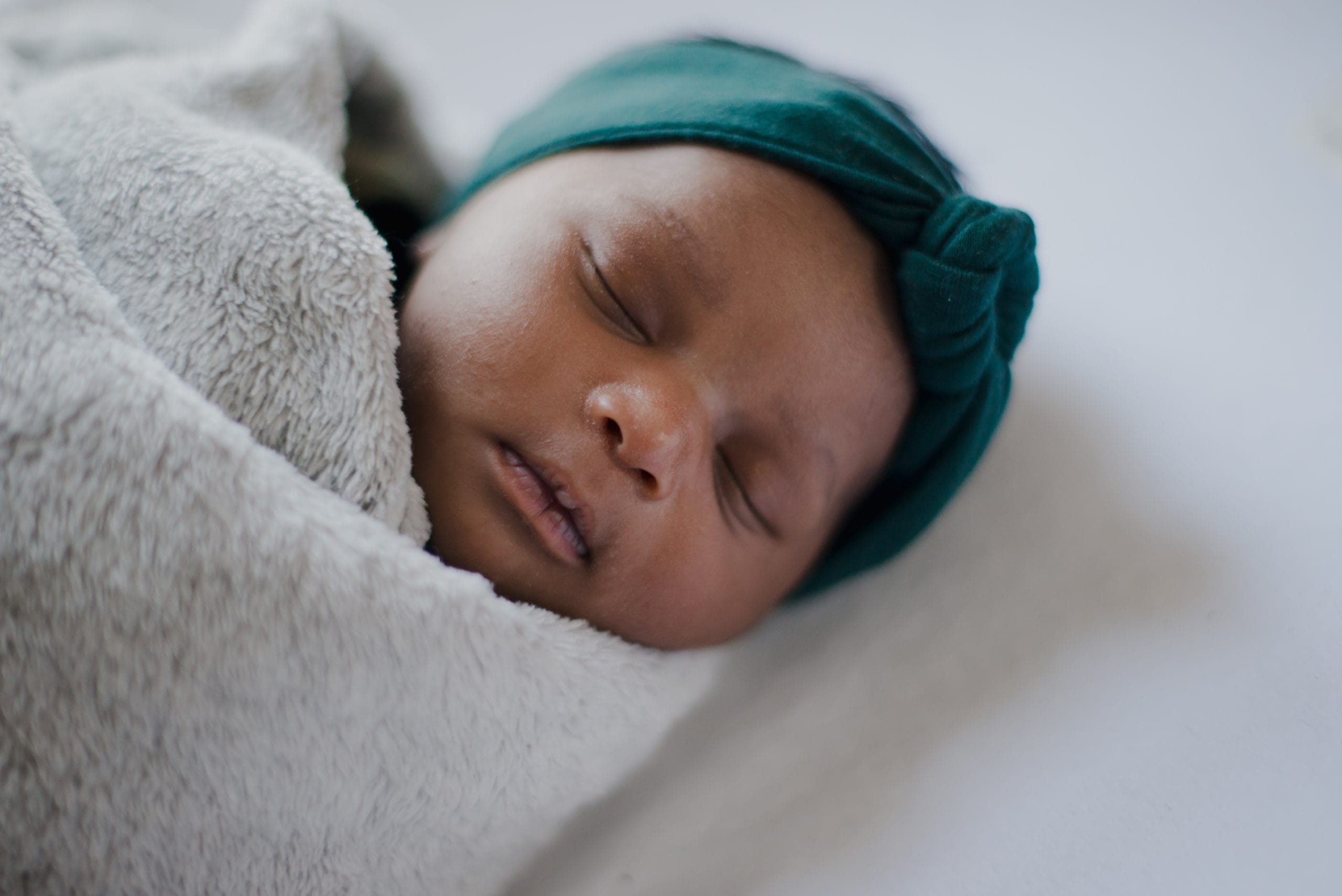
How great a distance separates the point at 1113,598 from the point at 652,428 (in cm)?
48

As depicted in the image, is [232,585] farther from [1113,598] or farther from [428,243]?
[1113,598]

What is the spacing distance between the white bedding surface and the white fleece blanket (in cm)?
17

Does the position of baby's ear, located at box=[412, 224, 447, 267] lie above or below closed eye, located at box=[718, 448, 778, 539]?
below

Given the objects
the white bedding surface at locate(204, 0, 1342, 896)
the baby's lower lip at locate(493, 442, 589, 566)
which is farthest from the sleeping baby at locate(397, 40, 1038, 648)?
the white bedding surface at locate(204, 0, 1342, 896)

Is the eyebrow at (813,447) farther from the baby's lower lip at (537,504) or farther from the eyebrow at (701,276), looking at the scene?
the baby's lower lip at (537,504)

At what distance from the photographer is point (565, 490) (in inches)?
28.1

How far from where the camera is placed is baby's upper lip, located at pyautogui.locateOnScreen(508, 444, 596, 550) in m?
0.70

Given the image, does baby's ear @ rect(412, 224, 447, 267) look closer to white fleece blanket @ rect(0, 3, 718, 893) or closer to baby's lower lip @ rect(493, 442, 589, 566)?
white fleece blanket @ rect(0, 3, 718, 893)

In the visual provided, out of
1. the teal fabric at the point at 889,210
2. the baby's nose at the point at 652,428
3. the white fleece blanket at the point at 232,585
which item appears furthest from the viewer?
the teal fabric at the point at 889,210

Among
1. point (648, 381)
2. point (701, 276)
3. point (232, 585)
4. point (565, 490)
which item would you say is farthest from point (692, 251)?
point (232, 585)

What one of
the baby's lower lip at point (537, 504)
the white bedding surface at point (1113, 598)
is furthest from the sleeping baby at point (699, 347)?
the white bedding surface at point (1113, 598)

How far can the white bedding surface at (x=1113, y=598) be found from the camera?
0.71 metres

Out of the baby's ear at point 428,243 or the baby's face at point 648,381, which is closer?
the baby's face at point 648,381

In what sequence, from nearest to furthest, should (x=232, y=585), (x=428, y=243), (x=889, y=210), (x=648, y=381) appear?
(x=232, y=585)
(x=648, y=381)
(x=889, y=210)
(x=428, y=243)
